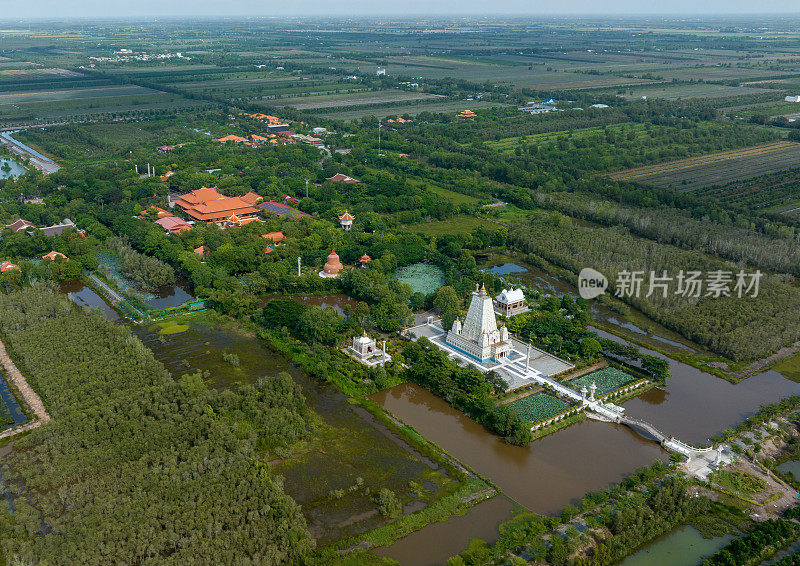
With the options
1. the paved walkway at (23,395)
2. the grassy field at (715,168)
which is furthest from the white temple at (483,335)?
the grassy field at (715,168)

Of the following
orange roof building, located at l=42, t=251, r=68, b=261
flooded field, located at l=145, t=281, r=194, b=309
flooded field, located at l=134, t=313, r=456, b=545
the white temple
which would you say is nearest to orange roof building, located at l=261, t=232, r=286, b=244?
flooded field, located at l=145, t=281, r=194, b=309

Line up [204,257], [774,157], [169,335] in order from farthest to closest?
[774,157], [204,257], [169,335]

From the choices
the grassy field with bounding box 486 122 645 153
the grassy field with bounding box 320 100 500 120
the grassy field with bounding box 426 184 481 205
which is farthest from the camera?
the grassy field with bounding box 320 100 500 120

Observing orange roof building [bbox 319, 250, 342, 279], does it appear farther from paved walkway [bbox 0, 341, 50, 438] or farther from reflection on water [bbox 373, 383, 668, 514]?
paved walkway [bbox 0, 341, 50, 438]

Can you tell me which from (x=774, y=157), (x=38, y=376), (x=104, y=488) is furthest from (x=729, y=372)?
(x=774, y=157)

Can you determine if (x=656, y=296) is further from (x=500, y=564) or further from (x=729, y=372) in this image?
(x=500, y=564)
